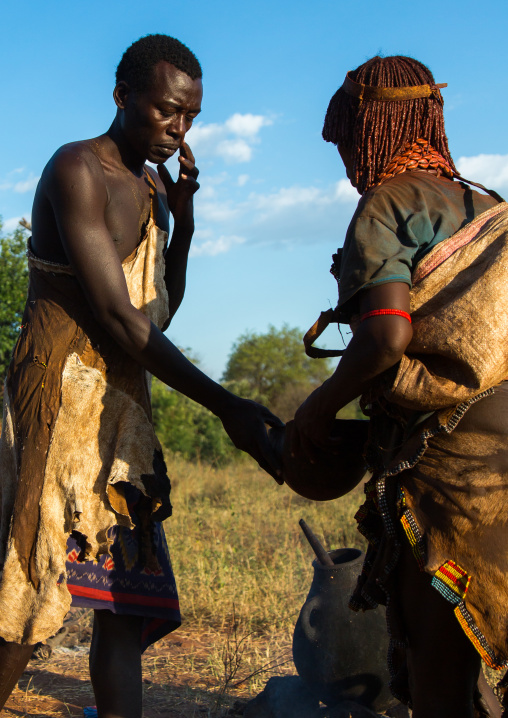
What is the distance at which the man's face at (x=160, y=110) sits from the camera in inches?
98.2

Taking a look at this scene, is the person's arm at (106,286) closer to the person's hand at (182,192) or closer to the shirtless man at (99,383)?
the shirtless man at (99,383)

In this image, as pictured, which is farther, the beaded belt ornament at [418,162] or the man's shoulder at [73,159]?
the man's shoulder at [73,159]

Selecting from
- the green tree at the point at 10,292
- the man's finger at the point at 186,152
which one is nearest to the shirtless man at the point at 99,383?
the man's finger at the point at 186,152

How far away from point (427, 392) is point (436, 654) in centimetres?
74

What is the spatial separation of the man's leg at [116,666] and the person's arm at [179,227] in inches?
47.9

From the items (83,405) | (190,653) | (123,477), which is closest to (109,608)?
(123,477)

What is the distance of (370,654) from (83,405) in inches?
65.5

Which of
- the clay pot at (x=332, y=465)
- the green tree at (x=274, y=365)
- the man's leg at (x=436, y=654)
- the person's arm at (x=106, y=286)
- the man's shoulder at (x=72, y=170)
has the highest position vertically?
the green tree at (x=274, y=365)

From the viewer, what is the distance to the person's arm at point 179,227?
290 centimetres

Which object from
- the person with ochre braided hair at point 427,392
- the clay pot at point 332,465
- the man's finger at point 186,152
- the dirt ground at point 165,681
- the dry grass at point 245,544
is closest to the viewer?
the person with ochre braided hair at point 427,392

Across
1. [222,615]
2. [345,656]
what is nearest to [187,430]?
[222,615]

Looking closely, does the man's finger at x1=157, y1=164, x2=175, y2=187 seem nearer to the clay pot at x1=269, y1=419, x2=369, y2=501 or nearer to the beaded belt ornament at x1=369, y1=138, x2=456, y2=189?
the beaded belt ornament at x1=369, y1=138, x2=456, y2=189

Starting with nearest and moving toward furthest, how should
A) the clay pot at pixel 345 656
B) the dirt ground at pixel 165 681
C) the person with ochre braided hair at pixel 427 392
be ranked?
the person with ochre braided hair at pixel 427 392, the clay pot at pixel 345 656, the dirt ground at pixel 165 681

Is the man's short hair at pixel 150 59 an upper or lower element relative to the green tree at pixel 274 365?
lower
